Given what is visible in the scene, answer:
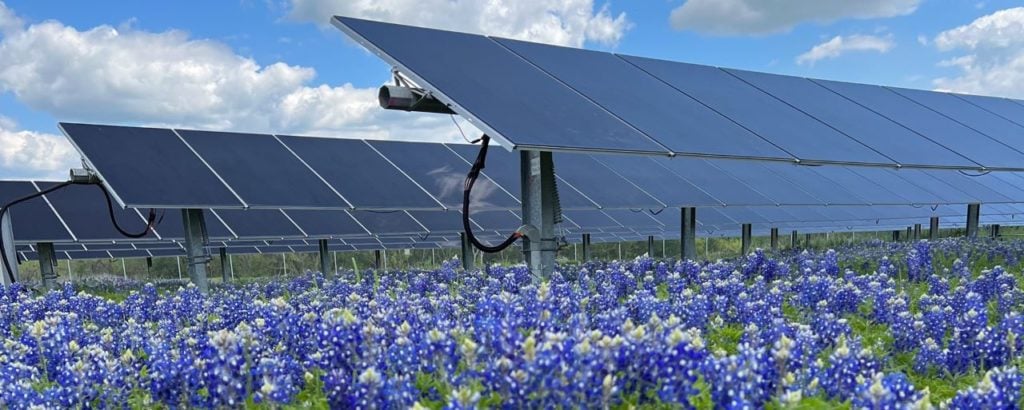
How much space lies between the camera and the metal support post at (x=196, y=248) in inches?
310

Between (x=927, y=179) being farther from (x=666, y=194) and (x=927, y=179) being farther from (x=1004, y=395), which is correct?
(x=1004, y=395)

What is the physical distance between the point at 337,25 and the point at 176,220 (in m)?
11.7

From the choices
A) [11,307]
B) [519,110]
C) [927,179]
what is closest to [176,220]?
[11,307]

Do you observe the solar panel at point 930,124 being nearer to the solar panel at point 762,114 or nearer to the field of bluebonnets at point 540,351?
the solar panel at point 762,114

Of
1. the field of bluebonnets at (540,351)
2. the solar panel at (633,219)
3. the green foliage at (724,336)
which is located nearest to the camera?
the field of bluebonnets at (540,351)

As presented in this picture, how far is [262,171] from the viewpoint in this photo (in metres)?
→ 10.6

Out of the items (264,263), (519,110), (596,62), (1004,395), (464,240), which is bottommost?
(264,263)

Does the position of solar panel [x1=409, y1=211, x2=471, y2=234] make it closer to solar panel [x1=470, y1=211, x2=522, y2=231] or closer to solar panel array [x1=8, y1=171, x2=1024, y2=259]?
solar panel array [x1=8, y1=171, x2=1024, y2=259]

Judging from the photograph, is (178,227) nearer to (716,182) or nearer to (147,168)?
(147,168)

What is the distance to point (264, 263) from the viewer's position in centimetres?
3095

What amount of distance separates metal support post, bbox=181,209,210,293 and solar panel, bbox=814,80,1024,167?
10877mm

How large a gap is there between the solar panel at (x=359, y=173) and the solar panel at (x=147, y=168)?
6.64 feet

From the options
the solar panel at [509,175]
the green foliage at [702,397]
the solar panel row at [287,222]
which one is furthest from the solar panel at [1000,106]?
the green foliage at [702,397]

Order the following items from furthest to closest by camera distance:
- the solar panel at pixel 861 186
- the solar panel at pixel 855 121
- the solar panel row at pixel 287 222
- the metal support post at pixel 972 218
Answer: the solar panel at pixel 861 186
the metal support post at pixel 972 218
the solar panel row at pixel 287 222
the solar panel at pixel 855 121
